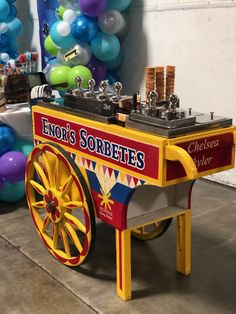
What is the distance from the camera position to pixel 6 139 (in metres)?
3.01

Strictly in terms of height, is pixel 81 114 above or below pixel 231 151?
above

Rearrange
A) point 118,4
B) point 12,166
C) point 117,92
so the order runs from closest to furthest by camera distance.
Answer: point 117,92 → point 12,166 → point 118,4

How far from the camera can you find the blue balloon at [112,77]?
4391 millimetres

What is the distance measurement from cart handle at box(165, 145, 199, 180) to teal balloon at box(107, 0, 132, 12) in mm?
2661

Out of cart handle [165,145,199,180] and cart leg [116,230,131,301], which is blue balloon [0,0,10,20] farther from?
cart handle [165,145,199,180]

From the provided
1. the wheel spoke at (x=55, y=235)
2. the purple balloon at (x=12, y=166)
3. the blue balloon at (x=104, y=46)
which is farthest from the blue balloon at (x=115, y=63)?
the wheel spoke at (x=55, y=235)

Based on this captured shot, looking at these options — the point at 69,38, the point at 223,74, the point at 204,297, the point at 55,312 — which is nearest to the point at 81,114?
the point at 55,312

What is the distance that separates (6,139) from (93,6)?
1.50m

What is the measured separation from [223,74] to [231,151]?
179 cm

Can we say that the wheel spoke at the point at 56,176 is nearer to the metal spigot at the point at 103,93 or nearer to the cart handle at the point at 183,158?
the metal spigot at the point at 103,93

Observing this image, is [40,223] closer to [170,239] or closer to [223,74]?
[170,239]

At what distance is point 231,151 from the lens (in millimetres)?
1949

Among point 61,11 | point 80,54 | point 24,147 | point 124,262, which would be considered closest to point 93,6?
point 80,54

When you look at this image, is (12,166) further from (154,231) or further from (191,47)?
(191,47)
